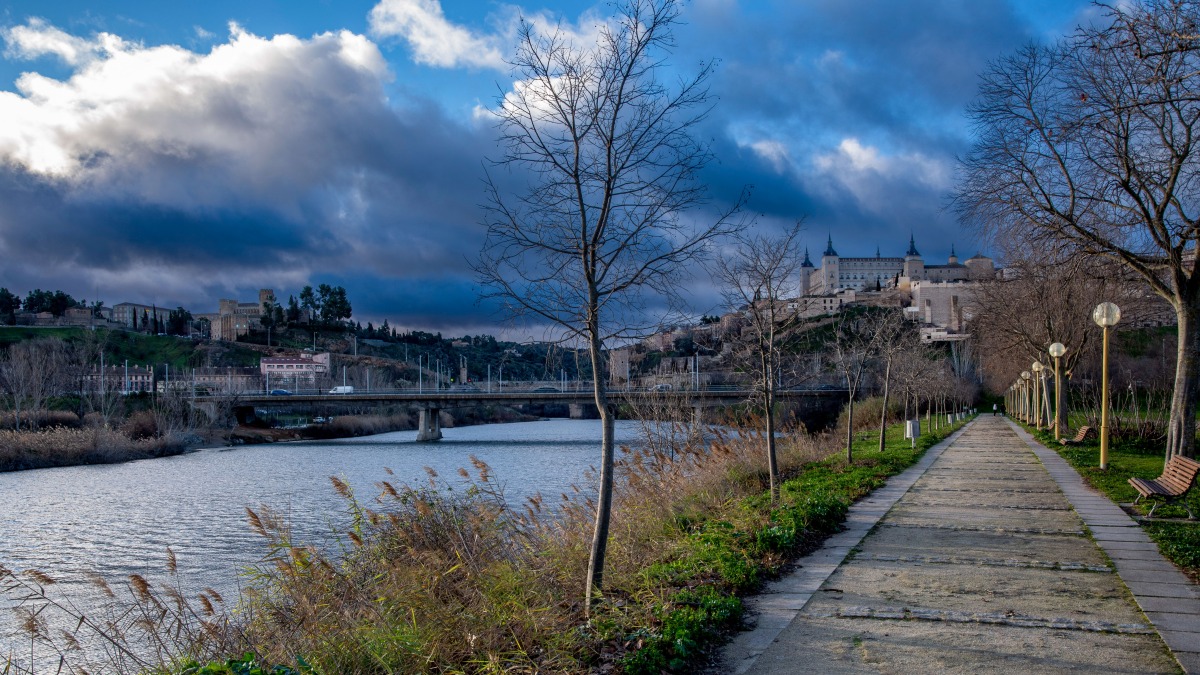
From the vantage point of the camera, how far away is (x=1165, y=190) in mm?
15766

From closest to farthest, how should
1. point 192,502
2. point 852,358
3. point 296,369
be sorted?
point 852,358
point 192,502
point 296,369

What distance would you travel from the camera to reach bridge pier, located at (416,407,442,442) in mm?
68194

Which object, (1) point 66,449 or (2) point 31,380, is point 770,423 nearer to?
(1) point 66,449

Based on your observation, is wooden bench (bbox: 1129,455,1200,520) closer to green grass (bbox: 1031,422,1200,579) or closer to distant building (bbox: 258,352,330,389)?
green grass (bbox: 1031,422,1200,579)

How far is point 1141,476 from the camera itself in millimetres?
16344

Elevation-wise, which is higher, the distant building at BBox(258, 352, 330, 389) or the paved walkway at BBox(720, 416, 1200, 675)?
the distant building at BBox(258, 352, 330, 389)

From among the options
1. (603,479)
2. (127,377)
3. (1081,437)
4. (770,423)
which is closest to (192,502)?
(770,423)

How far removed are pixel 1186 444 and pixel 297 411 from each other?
363ft

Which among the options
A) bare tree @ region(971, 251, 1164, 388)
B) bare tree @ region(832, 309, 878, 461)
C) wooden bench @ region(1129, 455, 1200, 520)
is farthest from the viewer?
bare tree @ region(971, 251, 1164, 388)

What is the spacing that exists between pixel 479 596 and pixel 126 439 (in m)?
49.8

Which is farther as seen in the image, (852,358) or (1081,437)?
(852,358)

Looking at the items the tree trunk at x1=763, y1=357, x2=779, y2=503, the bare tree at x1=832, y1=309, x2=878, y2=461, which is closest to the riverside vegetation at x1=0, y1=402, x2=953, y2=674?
the tree trunk at x1=763, y1=357, x2=779, y2=503

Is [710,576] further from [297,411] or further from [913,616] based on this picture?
[297,411]

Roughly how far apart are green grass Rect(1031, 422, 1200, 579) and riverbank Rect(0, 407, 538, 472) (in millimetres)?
46827
